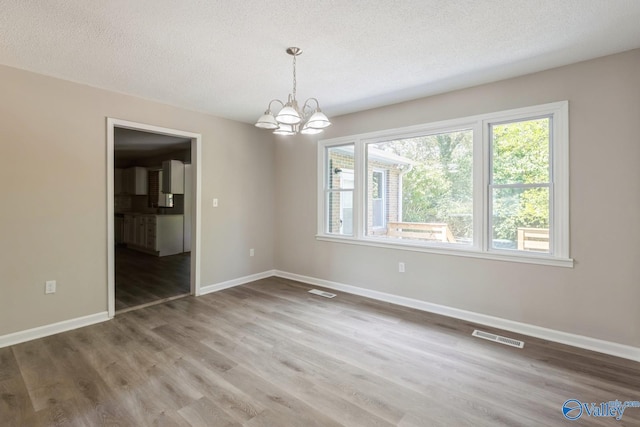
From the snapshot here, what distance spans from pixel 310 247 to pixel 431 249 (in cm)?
190

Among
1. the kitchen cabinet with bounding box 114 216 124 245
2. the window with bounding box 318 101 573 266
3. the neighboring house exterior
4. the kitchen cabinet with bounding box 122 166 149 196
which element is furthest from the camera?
the kitchen cabinet with bounding box 114 216 124 245

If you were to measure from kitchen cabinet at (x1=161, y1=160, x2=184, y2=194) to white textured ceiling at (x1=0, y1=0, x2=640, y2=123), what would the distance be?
376cm

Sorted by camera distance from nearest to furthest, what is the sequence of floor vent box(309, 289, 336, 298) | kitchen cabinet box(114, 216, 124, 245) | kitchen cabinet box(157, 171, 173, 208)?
floor vent box(309, 289, 336, 298), kitchen cabinet box(157, 171, 173, 208), kitchen cabinet box(114, 216, 124, 245)

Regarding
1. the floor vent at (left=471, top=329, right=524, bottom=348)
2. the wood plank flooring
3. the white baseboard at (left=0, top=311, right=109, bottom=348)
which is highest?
the wood plank flooring

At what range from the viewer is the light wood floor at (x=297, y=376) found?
1849 millimetres

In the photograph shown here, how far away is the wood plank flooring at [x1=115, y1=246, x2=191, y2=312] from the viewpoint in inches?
157

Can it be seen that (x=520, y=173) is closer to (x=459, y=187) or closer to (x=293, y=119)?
(x=459, y=187)

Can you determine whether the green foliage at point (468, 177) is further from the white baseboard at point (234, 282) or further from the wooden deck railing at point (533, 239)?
the white baseboard at point (234, 282)

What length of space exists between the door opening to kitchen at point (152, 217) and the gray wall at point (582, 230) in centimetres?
365

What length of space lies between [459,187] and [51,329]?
4.55m

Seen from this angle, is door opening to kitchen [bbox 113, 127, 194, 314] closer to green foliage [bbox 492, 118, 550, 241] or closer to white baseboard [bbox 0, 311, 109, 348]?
white baseboard [bbox 0, 311, 109, 348]

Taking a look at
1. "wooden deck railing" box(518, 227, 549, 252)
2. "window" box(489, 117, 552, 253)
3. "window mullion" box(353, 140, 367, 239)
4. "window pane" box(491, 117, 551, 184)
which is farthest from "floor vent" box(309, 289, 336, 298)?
"window pane" box(491, 117, 551, 184)

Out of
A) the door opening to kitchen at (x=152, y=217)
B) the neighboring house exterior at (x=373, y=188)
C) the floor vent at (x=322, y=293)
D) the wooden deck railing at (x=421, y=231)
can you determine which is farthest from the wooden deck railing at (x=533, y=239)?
the door opening to kitchen at (x=152, y=217)

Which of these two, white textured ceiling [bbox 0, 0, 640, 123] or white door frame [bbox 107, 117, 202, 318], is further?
white door frame [bbox 107, 117, 202, 318]
